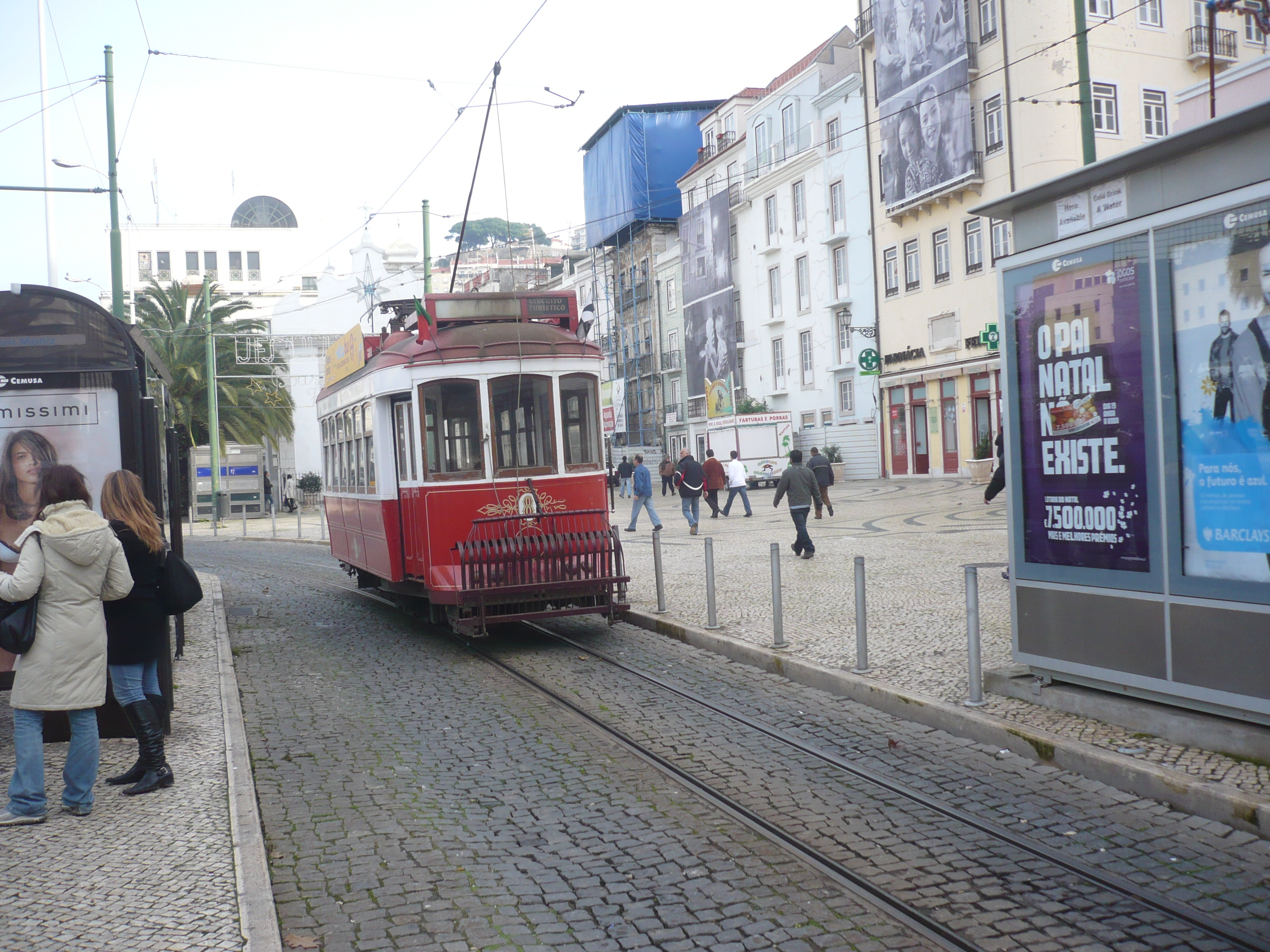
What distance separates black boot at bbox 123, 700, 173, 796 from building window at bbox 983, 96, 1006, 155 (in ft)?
110

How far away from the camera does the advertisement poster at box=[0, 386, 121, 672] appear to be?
21.6 ft

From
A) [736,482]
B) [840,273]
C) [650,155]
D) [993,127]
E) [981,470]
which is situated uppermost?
[650,155]

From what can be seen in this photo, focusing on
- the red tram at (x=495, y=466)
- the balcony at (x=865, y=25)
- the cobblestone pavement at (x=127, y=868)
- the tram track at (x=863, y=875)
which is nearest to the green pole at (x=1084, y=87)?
the red tram at (x=495, y=466)

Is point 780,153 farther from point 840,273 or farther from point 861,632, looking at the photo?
point 861,632

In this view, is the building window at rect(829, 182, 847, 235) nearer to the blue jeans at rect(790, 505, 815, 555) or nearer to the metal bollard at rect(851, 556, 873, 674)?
the blue jeans at rect(790, 505, 815, 555)

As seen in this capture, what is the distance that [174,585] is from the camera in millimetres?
6055

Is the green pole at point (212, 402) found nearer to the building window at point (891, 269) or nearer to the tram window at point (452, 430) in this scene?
the building window at point (891, 269)

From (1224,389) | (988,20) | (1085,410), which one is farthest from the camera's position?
(988,20)

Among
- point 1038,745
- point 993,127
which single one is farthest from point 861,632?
point 993,127

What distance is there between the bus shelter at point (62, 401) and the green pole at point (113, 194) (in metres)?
15.3

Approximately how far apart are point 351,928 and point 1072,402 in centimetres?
480

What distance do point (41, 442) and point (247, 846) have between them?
301 cm

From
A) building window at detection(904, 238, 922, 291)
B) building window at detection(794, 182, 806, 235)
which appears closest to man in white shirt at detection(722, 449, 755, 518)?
building window at detection(904, 238, 922, 291)

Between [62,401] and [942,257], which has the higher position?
[942,257]
